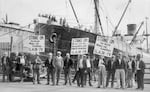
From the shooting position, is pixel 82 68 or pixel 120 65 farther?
pixel 82 68

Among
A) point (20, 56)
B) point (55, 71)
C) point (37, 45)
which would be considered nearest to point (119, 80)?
point (55, 71)

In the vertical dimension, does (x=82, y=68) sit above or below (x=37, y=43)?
below

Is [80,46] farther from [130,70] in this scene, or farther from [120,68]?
[130,70]

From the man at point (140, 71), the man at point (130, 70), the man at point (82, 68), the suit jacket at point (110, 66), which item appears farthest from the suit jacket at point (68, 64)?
the man at point (140, 71)

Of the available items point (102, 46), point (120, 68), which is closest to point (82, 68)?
point (102, 46)

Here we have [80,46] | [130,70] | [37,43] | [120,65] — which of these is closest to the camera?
[120,65]

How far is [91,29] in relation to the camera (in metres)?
37.0

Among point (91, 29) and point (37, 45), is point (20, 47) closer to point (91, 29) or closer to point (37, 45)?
point (91, 29)

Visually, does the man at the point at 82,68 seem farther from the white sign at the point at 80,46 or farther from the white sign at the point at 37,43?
the white sign at the point at 37,43

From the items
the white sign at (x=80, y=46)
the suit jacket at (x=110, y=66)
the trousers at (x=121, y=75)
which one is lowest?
the trousers at (x=121, y=75)

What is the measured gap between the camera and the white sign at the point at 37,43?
16094mm

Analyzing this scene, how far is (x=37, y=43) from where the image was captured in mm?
16141

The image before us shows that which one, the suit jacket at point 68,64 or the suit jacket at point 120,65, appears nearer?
the suit jacket at point 120,65

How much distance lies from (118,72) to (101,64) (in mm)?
889
